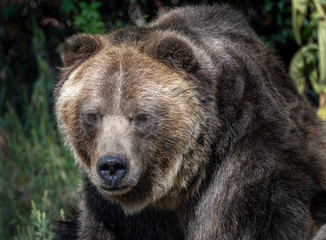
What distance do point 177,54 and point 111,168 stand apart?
91 centimetres

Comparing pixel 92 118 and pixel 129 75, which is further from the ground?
pixel 129 75

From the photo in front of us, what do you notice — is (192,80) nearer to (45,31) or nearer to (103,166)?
(103,166)

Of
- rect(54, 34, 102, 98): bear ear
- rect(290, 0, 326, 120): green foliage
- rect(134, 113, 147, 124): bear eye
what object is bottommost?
rect(290, 0, 326, 120): green foliage

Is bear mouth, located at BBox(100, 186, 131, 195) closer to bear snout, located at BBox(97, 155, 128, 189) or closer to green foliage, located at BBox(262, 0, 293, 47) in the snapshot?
bear snout, located at BBox(97, 155, 128, 189)

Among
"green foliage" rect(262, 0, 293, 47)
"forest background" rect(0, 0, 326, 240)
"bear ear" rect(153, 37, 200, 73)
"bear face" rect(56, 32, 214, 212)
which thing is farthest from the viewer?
"green foliage" rect(262, 0, 293, 47)

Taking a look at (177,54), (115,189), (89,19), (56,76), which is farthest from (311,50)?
(115,189)

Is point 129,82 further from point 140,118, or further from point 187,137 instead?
point 187,137

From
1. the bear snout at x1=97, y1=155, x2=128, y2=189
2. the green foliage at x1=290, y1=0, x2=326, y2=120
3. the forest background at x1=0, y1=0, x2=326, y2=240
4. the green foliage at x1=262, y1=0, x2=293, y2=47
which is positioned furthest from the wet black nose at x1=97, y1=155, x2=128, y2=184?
the green foliage at x1=262, y1=0, x2=293, y2=47

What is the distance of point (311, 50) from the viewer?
23.8 ft

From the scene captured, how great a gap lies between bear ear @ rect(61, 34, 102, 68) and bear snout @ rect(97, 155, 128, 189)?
2.91ft

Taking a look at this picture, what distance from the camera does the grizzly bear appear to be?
4.09 m

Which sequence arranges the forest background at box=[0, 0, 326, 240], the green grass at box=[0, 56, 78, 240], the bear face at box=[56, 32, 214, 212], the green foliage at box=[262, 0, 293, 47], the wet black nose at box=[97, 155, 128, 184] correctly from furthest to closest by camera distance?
1. the green foliage at box=[262, 0, 293, 47]
2. the forest background at box=[0, 0, 326, 240]
3. the green grass at box=[0, 56, 78, 240]
4. the bear face at box=[56, 32, 214, 212]
5. the wet black nose at box=[97, 155, 128, 184]

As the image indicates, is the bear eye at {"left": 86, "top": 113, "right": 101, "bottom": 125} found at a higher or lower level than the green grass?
higher

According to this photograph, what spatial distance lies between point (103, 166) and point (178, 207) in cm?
88
